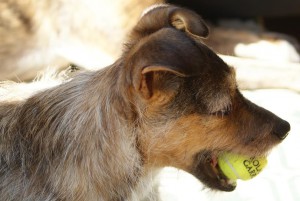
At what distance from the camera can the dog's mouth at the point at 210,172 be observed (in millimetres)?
2086

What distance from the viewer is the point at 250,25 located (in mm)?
4258

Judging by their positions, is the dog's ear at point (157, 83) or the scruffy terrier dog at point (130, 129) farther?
the scruffy terrier dog at point (130, 129)

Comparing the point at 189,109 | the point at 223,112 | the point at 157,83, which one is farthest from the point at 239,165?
the point at 157,83

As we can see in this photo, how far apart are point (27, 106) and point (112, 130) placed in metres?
0.43

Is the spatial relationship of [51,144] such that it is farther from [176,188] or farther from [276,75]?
[276,75]

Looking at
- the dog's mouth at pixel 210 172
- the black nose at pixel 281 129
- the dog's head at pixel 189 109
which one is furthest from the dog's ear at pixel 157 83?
the black nose at pixel 281 129

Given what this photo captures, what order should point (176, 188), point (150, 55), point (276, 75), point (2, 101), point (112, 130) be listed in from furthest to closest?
point (276, 75), point (176, 188), point (2, 101), point (112, 130), point (150, 55)

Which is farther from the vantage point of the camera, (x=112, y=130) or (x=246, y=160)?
(x=246, y=160)

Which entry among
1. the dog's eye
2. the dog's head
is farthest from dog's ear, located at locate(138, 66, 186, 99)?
the dog's eye

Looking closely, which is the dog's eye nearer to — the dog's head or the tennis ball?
the dog's head

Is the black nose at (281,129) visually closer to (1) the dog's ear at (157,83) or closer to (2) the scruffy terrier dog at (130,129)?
(2) the scruffy terrier dog at (130,129)

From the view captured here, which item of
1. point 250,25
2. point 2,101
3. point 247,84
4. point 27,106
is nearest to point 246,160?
point 27,106

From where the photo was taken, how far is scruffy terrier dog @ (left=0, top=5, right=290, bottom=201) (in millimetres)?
1927

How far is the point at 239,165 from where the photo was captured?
7.20 feet
